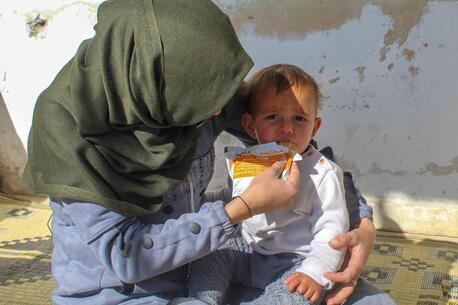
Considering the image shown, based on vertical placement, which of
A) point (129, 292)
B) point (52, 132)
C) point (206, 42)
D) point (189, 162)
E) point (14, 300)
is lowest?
point (14, 300)

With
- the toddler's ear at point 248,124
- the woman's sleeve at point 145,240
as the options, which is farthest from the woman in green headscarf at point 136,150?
the toddler's ear at point 248,124

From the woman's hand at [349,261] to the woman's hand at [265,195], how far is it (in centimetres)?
19

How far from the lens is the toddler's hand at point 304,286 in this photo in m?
1.68

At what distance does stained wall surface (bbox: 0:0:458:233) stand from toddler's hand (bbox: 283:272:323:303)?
150 centimetres

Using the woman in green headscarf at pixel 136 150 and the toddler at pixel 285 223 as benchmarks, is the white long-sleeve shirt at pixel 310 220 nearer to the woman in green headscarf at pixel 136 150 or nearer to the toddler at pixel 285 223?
the toddler at pixel 285 223

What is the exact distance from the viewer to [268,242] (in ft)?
6.15

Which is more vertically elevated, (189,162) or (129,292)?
(189,162)

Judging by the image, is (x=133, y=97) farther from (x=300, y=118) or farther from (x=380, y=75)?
(x=380, y=75)

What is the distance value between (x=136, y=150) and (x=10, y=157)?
2.38 metres

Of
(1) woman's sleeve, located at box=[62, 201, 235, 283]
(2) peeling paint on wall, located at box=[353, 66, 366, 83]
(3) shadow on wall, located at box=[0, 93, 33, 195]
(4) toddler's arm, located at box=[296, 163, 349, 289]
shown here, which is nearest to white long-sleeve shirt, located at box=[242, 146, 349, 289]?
(4) toddler's arm, located at box=[296, 163, 349, 289]

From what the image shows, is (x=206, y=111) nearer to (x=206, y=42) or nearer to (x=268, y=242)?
(x=206, y=42)

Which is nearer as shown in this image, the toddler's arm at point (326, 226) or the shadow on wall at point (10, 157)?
the toddler's arm at point (326, 226)

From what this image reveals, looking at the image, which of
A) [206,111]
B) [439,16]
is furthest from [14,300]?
[439,16]

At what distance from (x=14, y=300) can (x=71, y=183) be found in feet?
4.35
